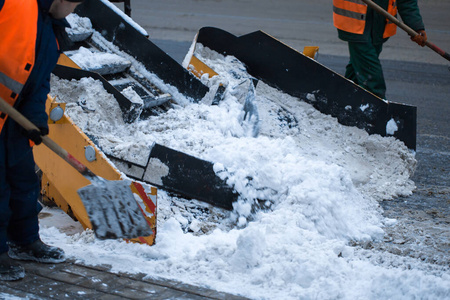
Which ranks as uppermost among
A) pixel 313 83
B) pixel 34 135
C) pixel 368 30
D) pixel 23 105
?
pixel 368 30

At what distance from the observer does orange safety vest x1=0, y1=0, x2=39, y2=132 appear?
7.54ft

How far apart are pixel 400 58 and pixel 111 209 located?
7117 millimetres

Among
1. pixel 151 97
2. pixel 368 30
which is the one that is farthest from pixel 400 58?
pixel 151 97

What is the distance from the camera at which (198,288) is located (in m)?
2.51

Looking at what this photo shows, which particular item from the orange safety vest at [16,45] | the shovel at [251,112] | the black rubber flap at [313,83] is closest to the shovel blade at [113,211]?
the orange safety vest at [16,45]

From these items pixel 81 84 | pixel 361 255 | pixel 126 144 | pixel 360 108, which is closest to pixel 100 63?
pixel 81 84

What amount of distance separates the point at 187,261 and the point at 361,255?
36.3 inches

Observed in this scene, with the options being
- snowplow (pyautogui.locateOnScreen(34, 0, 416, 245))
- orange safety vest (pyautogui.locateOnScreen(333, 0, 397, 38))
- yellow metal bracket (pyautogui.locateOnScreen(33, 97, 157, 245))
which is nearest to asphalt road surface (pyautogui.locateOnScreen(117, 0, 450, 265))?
snowplow (pyautogui.locateOnScreen(34, 0, 416, 245))

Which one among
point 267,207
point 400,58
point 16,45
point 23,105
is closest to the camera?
point 16,45

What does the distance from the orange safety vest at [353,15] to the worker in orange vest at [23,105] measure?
2920 mm

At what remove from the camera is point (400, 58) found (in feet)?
28.4

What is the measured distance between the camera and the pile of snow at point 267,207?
256cm

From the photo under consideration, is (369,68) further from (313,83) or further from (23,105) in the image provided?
(23,105)

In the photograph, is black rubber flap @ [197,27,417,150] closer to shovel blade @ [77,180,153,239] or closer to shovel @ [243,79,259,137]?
shovel @ [243,79,259,137]
